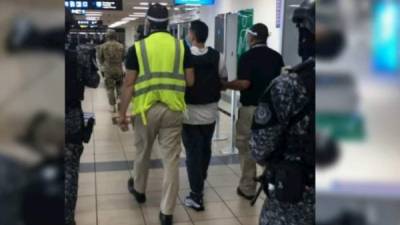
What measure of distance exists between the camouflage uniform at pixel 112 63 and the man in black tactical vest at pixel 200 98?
4765mm

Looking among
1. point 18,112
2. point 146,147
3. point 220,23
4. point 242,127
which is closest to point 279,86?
point 18,112

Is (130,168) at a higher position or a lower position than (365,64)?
lower

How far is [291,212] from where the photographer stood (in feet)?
5.77

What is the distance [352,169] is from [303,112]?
0.72 m

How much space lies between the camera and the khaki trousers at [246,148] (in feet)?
12.2

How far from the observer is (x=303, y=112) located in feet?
5.16

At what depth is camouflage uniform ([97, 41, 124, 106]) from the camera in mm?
8016

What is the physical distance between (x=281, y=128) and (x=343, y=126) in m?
0.78

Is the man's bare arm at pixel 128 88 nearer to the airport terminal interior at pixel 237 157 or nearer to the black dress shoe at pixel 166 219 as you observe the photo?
the airport terminal interior at pixel 237 157

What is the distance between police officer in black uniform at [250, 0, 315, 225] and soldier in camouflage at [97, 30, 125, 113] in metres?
6.58

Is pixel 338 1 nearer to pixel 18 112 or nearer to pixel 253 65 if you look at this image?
pixel 18 112

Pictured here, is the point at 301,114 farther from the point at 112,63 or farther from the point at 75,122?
the point at 112,63

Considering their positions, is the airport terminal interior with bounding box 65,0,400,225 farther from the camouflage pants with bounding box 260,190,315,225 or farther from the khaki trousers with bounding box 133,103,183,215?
the camouflage pants with bounding box 260,190,315,225

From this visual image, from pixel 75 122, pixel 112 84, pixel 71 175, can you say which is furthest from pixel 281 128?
pixel 112 84
